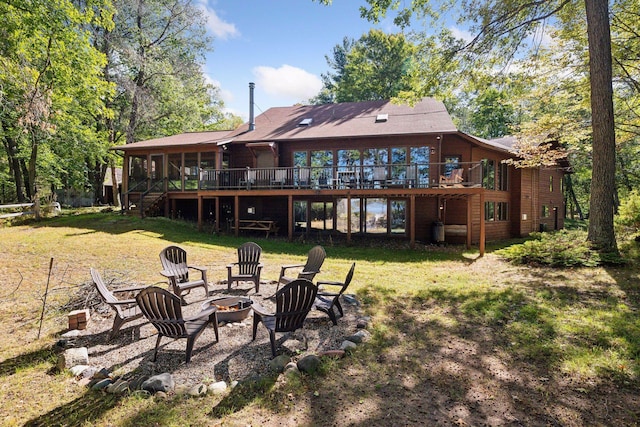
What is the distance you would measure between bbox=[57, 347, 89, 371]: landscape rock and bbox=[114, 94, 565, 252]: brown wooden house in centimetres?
993

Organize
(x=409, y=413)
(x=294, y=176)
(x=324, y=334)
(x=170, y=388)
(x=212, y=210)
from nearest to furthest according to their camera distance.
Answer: (x=409, y=413)
(x=170, y=388)
(x=324, y=334)
(x=294, y=176)
(x=212, y=210)

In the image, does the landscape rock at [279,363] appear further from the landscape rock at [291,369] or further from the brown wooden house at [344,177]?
the brown wooden house at [344,177]

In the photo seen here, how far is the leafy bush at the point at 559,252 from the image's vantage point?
7.84 m

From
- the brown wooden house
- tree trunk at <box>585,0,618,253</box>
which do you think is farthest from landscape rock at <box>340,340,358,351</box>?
the brown wooden house

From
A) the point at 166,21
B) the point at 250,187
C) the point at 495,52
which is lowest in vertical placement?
the point at 250,187

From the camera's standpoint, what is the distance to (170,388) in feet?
10.9

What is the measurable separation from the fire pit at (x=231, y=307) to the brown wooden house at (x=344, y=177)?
8266mm

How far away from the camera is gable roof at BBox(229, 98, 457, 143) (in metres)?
14.7

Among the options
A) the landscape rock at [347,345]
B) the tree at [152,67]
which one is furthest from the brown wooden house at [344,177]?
the landscape rock at [347,345]

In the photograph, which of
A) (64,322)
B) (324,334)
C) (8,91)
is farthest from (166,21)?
(324,334)

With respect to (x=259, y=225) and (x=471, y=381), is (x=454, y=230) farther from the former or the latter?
(x=471, y=381)

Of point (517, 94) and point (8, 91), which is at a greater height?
point (517, 94)

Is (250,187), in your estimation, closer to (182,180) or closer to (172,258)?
(182,180)

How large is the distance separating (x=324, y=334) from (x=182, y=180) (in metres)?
14.5
